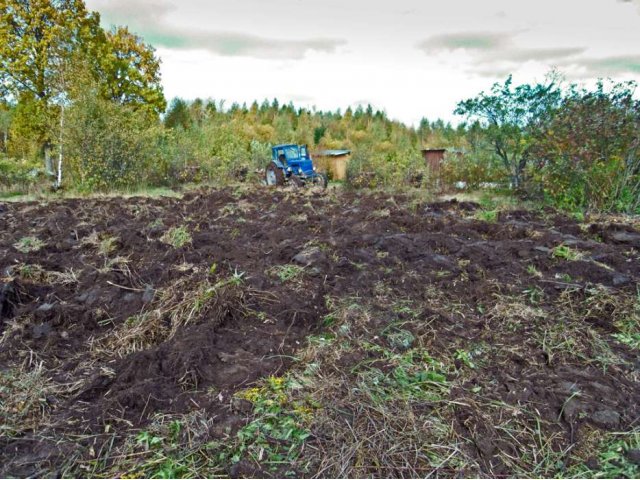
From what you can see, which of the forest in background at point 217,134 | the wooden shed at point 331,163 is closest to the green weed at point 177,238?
the forest in background at point 217,134

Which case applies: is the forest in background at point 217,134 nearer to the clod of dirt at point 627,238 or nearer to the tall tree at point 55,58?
the tall tree at point 55,58

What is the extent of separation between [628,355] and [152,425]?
2536mm

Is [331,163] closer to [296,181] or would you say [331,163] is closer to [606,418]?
[296,181]

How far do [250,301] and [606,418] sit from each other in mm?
2061

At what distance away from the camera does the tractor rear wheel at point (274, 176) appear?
38.4 ft

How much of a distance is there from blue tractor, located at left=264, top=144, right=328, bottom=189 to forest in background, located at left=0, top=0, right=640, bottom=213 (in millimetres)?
1727

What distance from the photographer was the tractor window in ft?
39.2

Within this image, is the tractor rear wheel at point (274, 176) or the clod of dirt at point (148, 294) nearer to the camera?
the clod of dirt at point (148, 294)

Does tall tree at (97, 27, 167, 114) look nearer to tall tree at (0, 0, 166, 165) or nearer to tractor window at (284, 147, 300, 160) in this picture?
tall tree at (0, 0, 166, 165)

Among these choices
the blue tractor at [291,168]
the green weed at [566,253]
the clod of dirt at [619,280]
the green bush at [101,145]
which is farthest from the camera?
the blue tractor at [291,168]

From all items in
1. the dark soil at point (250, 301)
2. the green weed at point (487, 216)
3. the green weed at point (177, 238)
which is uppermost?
the green weed at point (487, 216)

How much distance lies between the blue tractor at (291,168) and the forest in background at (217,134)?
1727 mm

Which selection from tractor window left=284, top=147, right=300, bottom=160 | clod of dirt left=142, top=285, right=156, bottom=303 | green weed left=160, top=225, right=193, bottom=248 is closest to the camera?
clod of dirt left=142, top=285, right=156, bottom=303

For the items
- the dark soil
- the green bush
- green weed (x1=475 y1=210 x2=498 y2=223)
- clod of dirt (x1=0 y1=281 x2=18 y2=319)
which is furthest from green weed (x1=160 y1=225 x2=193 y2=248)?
the green bush
